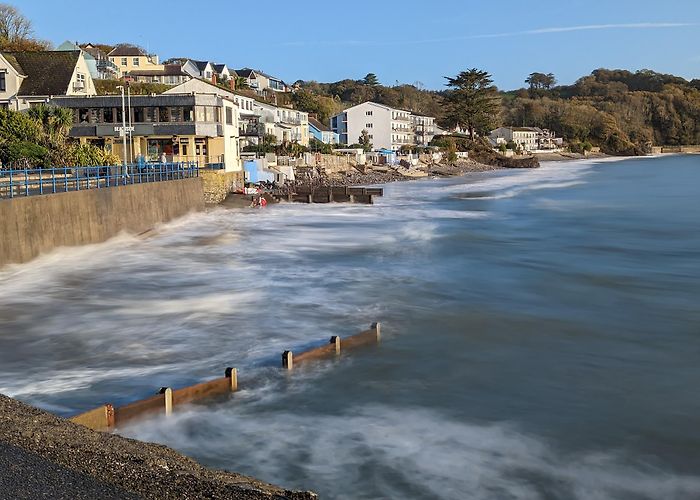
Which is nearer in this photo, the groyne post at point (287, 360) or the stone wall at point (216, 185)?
the groyne post at point (287, 360)

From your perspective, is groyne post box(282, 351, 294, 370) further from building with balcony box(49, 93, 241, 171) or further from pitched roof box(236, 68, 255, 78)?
pitched roof box(236, 68, 255, 78)

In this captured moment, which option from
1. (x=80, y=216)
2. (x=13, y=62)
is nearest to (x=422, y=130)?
(x=13, y=62)

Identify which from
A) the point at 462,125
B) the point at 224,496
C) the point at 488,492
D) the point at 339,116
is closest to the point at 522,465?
the point at 488,492

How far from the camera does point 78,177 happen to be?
86.2ft

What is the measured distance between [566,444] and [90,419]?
20.7 feet

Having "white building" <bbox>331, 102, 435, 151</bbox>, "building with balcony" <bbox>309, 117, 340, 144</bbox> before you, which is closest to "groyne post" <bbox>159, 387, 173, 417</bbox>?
"building with balcony" <bbox>309, 117, 340, 144</bbox>

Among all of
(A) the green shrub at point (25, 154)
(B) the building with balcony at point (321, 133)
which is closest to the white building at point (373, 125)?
(B) the building with balcony at point (321, 133)

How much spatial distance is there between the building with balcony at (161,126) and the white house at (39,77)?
6255 mm

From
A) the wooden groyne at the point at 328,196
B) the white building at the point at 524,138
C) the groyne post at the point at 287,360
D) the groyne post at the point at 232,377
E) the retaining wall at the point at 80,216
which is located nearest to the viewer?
the groyne post at the point at 232,377

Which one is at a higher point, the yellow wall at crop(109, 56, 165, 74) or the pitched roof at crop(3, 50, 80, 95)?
the yellow wall at crop(109, 56, 165, 74)

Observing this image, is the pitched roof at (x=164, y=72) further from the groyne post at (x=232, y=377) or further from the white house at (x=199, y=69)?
the groyne post at (x=232, y=377)

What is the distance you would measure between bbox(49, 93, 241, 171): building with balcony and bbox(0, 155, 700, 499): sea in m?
22.5

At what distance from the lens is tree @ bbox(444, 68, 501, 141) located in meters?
140

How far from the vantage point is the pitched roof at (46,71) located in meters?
58.8
